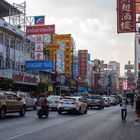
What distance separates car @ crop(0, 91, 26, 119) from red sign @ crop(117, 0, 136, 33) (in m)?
8.29

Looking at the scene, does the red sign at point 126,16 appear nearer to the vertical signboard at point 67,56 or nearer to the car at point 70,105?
the car at point 70,105

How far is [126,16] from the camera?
28734 millimetres

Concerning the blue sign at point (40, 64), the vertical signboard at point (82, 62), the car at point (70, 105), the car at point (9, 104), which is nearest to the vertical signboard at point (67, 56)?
the blue sign at point (40, 64)

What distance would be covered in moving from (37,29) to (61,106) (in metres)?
18.7

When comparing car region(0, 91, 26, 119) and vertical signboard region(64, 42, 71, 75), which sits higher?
vertical signboard region(64, 42, 71, 75)

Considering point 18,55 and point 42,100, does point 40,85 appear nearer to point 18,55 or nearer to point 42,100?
point 18,55

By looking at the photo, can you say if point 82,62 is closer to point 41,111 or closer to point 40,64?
point 40,64

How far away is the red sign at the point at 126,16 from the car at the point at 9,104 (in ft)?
27.2

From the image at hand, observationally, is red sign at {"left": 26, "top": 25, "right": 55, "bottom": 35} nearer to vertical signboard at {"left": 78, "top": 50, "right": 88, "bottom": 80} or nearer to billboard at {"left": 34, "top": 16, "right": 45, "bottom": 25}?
billboard at {"left": 34, "top": 16, "right": 45, "bottom": 25}

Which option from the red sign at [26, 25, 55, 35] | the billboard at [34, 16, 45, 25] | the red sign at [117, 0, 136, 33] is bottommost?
the red sign at [117, 0, 136, 33]

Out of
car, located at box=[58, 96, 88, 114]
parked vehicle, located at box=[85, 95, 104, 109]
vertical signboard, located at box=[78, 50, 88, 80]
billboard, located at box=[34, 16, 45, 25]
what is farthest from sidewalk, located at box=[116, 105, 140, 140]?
vertical signboard, located at box=[78, 50, 88, 80]

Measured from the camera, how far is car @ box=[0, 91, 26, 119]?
26734 millimetres

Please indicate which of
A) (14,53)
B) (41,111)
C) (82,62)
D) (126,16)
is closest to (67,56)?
(14,53)

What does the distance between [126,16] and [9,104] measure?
31.6ft
